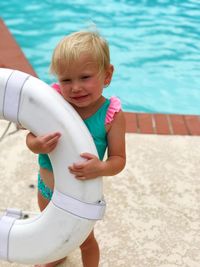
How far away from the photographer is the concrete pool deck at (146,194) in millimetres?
1971

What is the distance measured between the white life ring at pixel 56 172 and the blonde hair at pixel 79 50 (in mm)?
82

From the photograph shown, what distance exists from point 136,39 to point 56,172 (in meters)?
3.96

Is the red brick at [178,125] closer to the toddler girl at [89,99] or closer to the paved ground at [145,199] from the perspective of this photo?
the paved ground at [145,199]

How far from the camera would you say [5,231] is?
4.74 feet

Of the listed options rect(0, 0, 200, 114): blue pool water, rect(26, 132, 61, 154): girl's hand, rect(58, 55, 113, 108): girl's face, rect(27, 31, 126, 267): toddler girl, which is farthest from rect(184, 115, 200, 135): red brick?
rect(26, 132, 61, 154): girl's hand

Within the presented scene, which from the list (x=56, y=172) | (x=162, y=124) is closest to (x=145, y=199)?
(x=162, y=124)

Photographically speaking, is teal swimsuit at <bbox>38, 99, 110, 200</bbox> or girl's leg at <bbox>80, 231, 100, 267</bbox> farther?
girl's leg at <bbox>80, 231, 100, 267</bbox>

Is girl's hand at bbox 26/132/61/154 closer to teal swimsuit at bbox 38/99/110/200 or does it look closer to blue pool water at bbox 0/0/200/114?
teal swimsuit at bbox 38/99/110/200

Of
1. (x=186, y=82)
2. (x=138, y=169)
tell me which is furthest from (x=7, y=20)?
(x=138, y=169)

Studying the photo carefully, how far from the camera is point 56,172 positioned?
1.35 meters

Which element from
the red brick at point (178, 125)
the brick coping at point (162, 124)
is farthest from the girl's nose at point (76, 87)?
the red brick at point (178, 125)

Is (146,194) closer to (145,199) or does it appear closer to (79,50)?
(145,199)

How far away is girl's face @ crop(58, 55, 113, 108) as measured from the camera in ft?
4.30

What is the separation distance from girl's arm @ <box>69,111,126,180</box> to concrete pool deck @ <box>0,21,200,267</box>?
69 centimetres
